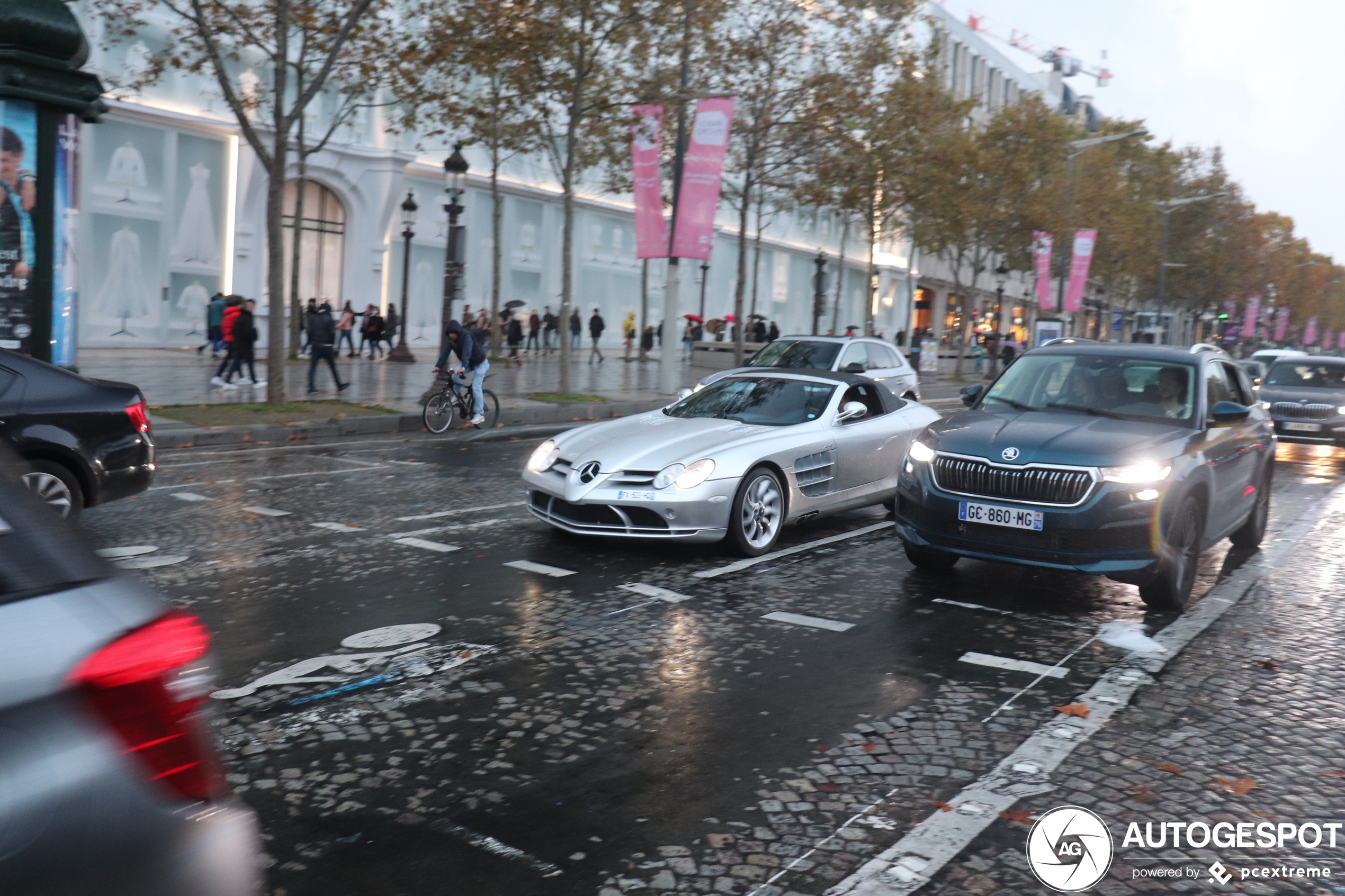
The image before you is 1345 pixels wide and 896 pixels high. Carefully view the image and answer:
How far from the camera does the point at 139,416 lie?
25.6 ft

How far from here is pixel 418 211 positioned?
38531 millimetres

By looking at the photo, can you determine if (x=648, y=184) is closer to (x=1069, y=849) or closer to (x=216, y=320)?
(x=216, y=320)

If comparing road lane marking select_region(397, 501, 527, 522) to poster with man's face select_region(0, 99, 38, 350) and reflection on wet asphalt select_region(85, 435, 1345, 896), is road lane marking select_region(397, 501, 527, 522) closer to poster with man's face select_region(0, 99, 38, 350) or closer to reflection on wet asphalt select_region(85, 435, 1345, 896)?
reflection on wet asphalt select_region(85, 435, 1345, 896)

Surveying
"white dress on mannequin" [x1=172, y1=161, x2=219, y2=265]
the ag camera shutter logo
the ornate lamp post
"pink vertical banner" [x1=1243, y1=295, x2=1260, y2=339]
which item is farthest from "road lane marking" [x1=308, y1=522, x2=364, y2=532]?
"pink vertical banner" [x1=1243, y1=295, x2=1260, y2=339]

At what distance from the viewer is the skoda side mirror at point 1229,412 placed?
24.4 ft

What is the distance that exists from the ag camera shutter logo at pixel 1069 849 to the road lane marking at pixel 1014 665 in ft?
5.42

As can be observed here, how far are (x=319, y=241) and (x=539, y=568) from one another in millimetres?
31303

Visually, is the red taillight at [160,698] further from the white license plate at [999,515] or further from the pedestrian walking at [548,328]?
the pedestrian walking at [548,328]

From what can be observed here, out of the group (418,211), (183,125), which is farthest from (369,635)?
(418,211)

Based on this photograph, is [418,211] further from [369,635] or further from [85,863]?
[85,863]

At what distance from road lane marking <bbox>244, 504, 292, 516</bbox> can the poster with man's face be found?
4.59 m

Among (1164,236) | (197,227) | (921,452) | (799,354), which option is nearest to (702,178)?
(799,354)

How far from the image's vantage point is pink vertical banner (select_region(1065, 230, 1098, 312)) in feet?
150

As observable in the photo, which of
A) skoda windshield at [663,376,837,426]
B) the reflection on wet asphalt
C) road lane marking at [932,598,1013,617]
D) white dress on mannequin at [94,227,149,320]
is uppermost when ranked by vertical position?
white dress on mannequin at [94,227,149,320]
